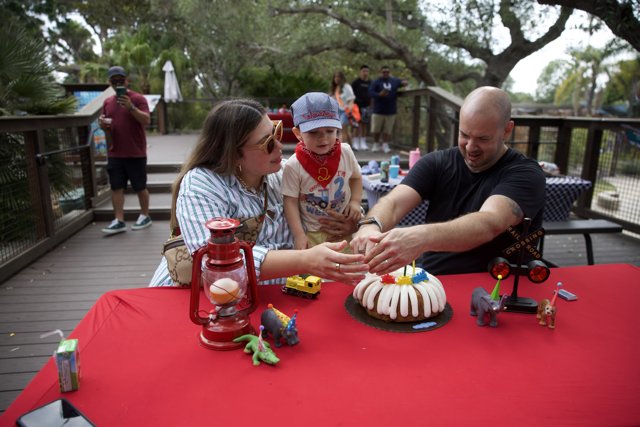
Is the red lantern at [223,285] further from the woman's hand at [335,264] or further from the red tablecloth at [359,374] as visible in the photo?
the woman's hand at [335,264]

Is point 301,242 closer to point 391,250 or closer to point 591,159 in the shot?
point 391,250

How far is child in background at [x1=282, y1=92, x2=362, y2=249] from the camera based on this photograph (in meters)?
2.31

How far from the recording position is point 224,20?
15.2m

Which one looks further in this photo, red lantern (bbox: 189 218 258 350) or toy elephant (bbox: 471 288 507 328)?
toy elephant (bbox: 471 288 507 328)

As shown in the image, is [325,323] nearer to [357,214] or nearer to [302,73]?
[357,214]

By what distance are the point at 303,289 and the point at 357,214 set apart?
100cm

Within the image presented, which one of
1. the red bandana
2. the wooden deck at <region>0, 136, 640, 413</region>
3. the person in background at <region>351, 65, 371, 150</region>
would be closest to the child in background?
the red bandana

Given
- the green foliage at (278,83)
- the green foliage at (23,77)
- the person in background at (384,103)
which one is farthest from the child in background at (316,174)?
the green foliage at (278,83)

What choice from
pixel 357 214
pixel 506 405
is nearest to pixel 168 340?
pixel 506 405

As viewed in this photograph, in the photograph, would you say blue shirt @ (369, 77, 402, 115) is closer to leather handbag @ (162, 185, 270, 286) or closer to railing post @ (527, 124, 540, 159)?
railing post @ (527, 124, 540, 159)

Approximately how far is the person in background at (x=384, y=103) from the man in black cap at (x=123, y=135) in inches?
209

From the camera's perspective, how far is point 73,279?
4.12 meters

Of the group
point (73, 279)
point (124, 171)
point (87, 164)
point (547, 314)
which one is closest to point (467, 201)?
point (547, 314)

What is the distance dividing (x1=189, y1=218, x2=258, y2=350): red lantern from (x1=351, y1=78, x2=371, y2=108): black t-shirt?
30.8 feet
